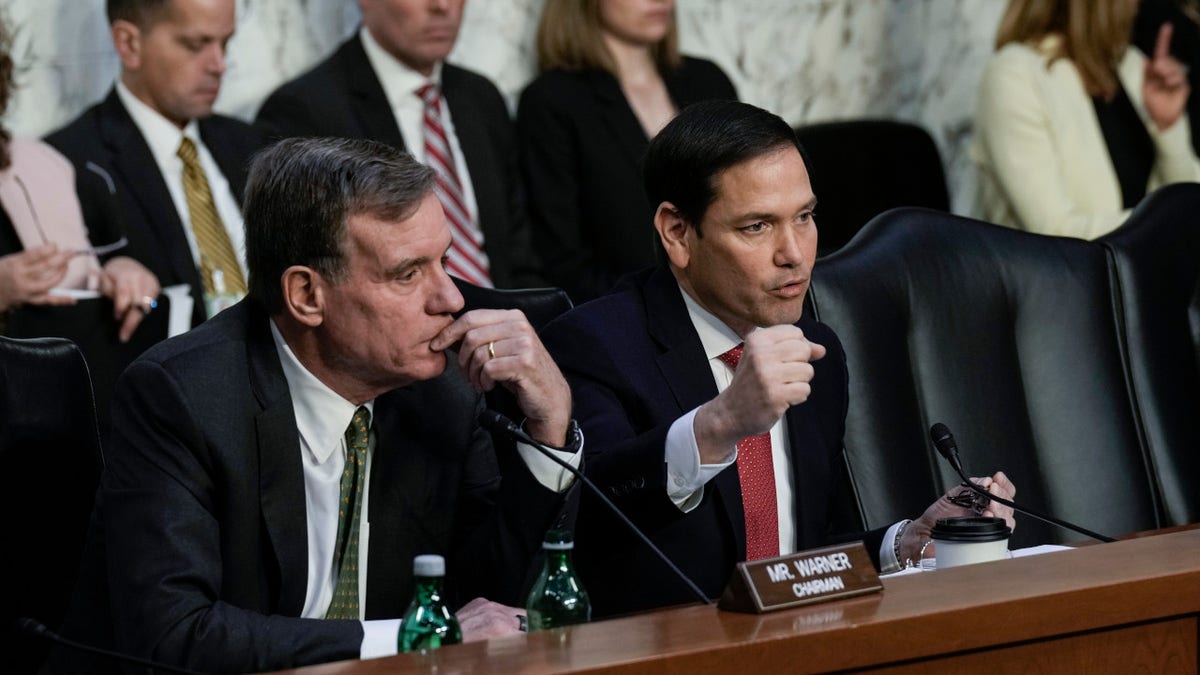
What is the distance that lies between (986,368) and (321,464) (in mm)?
1312

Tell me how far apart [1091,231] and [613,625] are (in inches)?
118

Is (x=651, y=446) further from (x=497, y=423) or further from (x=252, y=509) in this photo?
(x=252, y=509)

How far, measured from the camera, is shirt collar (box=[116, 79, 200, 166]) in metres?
4.00

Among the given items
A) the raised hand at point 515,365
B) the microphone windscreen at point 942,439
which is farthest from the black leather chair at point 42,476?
the microphone windscreen at point 942,439

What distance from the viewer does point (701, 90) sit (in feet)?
15.3

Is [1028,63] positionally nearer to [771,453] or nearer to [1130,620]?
[771,453]

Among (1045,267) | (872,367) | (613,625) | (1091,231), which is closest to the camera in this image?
(613,625)

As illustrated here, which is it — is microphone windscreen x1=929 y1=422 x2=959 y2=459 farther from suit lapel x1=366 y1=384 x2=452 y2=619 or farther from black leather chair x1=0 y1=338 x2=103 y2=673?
black leather chair x1=0 y1=338 x2=103 y2=673

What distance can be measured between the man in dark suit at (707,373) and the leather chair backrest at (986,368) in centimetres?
25

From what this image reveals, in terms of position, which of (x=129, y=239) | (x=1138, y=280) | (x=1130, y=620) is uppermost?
(x=129, y=239)

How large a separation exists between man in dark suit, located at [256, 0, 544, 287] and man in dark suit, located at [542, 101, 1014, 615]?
1641 mm

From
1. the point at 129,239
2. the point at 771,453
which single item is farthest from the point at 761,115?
the point at 129,239

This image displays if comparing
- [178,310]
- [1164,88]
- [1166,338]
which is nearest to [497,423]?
[1166,338]

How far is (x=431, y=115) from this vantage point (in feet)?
14.1
